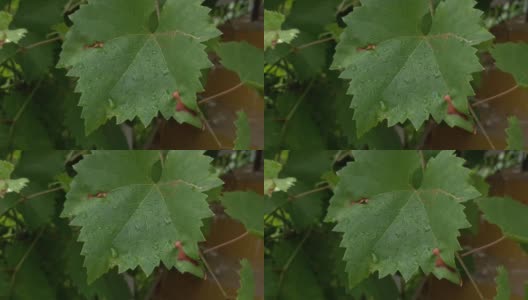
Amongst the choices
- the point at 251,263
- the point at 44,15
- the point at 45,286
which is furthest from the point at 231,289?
the point at 44,15

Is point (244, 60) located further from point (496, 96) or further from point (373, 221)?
point (496, 96)

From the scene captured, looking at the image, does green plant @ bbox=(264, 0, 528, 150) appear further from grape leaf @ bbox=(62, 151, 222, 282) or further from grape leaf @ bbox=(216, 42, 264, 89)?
grape leaf @ bbox=(62, 151, 222, 282)

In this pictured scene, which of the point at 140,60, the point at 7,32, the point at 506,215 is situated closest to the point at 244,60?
the point at 140,60

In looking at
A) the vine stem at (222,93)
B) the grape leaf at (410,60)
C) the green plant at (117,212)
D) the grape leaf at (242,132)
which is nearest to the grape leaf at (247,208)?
the green plant at (117,212)

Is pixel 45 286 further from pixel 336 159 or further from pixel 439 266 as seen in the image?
pixel 439 266

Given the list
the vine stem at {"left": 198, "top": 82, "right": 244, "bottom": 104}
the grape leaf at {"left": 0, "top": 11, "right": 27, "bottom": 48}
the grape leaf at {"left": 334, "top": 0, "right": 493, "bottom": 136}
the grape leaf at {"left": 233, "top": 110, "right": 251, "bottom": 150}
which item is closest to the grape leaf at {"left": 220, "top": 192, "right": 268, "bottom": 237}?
the grape leaf at {"left": 233, "top": 110, "right": 251, "bottom": 150}

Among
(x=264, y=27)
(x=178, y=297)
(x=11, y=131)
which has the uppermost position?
(x=264, y=27)
